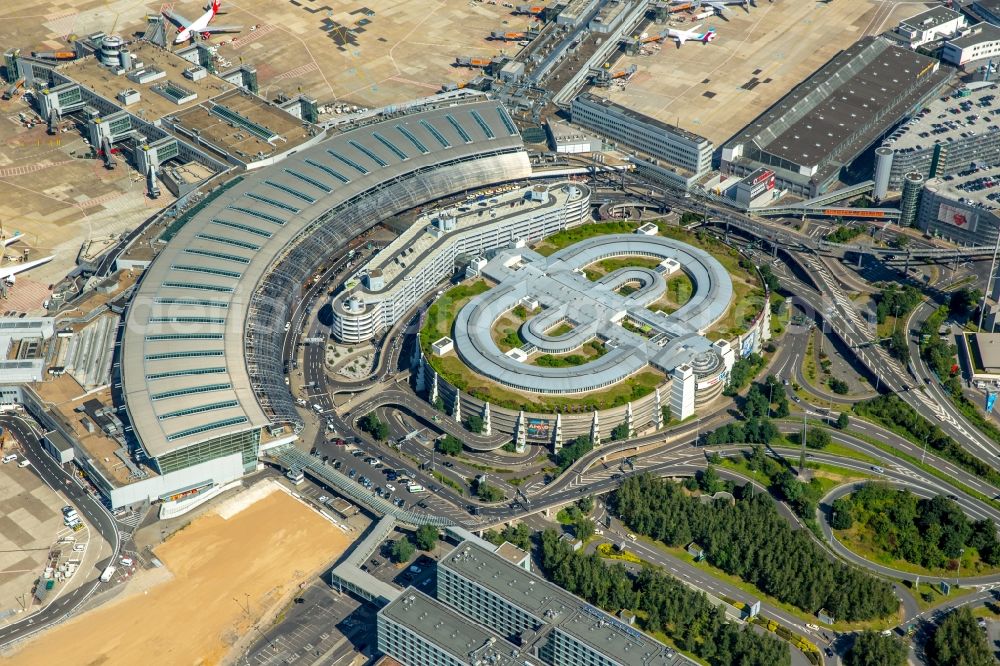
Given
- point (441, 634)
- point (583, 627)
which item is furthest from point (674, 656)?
point (441, 634)

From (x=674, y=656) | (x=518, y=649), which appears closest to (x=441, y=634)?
(x=518, y=649)

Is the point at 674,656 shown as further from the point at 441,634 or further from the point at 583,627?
the point at 441,634

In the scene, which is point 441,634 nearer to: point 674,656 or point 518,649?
point 518,649
